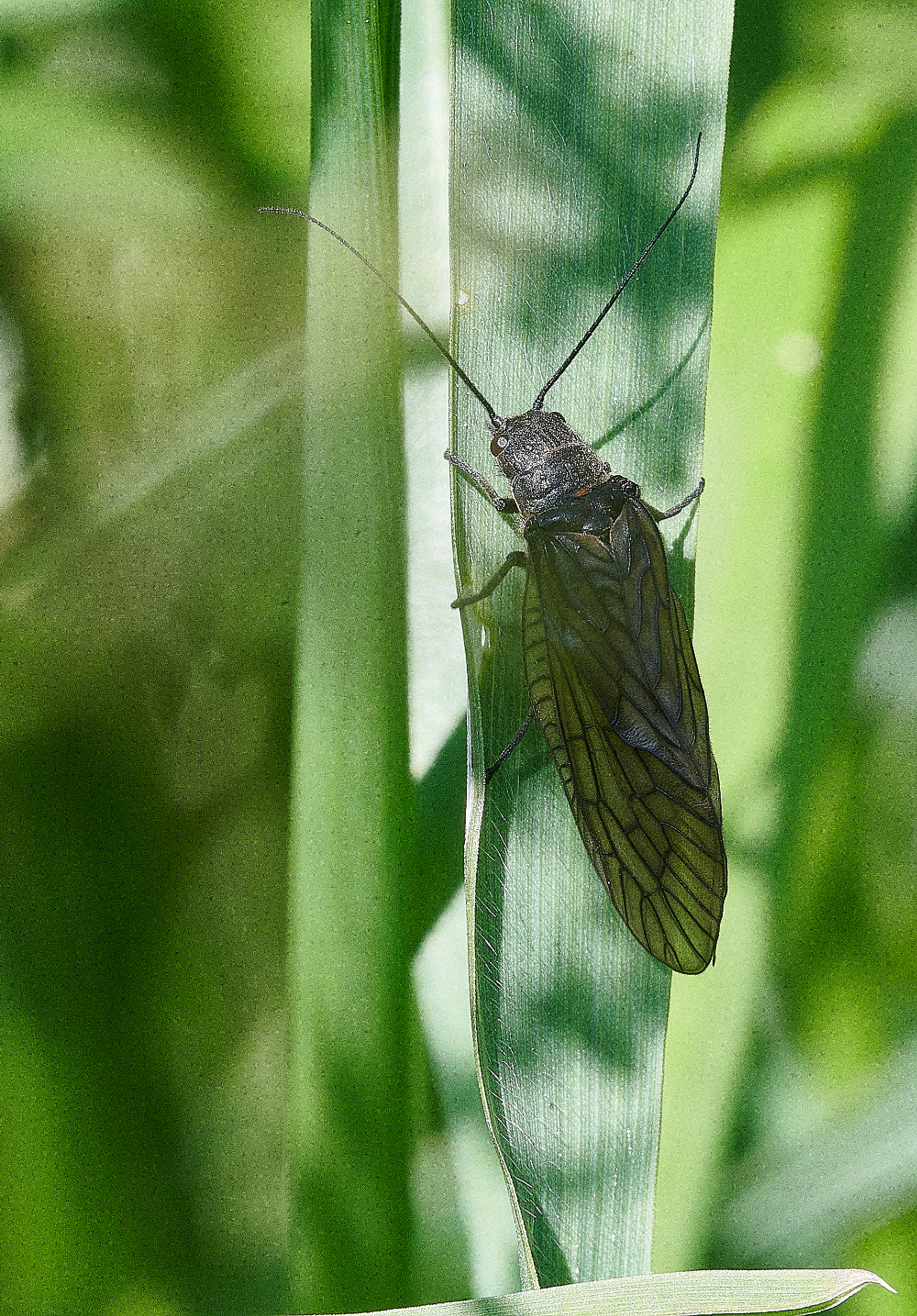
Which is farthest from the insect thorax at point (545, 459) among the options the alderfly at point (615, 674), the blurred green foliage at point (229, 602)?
the blurred green foliage at point (229, 602)

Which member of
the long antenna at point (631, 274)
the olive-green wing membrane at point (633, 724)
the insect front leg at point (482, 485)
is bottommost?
the olive-green wing membrane at point (633, 724)

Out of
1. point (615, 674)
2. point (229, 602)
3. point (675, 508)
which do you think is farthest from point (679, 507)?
point (229, 602)

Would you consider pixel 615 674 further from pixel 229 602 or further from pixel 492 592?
pixel 229 602

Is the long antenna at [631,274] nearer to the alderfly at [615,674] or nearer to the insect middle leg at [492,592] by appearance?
the alderfly at [615,674]

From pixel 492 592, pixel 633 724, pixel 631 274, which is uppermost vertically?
pixel 631 274

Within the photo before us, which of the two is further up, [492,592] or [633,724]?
[492,592]

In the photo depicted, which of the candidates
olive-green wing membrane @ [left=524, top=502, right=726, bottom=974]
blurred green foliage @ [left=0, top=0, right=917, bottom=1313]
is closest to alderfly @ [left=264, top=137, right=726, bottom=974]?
olive-green wing membrane @ [left=524, top=502, right=726, bottom=974]

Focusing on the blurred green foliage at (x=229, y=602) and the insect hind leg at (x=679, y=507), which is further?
the blurred green foliage at (x=229, y=602)

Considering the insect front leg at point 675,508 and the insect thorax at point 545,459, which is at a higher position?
the insect thorax at point 545,459
